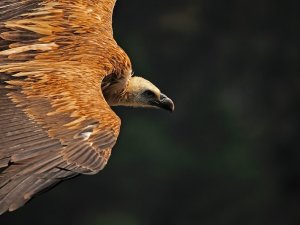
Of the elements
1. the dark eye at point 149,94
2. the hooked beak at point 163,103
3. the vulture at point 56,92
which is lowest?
the hooked beak at point 163,103

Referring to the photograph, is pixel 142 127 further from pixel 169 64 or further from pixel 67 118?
pixel 67 118

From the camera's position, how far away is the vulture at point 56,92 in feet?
21.9

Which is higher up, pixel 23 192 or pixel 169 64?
pixel 23 192

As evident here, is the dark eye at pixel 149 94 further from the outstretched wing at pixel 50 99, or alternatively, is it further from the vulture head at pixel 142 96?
the outstretched wing at pixel 50 99

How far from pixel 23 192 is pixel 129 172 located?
1252cm

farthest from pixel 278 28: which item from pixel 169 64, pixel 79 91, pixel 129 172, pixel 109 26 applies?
pixel 79 91

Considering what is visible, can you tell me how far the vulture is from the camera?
6676mm

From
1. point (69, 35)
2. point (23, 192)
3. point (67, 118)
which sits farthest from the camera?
point (69, 35)

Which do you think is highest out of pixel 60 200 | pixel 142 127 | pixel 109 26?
pixel 109 26

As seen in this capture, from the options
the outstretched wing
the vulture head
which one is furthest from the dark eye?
the outstretched wing

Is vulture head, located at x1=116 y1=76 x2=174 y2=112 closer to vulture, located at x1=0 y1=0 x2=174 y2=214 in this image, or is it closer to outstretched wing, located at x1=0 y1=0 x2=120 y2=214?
vulture, located at x1=0 y1=0 x2=174 y2=214

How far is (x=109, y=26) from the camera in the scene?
28.3 ft

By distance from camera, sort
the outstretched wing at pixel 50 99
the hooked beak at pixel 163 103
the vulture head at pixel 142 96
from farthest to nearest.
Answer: the hooked beak at pixel 163 103, the vulture head at pixel 142 96, the outstretched wing at pixel 50 99

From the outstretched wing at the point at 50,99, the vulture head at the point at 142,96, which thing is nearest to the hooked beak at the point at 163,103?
the vulture head at the point at 142,96
